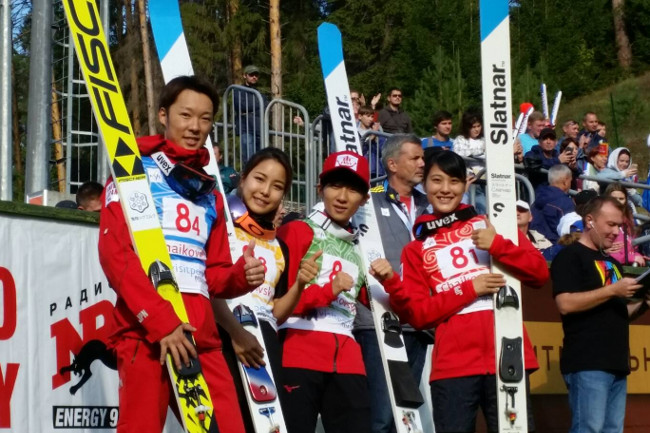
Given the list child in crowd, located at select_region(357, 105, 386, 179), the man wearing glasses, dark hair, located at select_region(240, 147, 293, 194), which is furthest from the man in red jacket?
the man wearing glasses

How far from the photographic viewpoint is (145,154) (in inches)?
182

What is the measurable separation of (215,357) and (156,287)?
0.43 m

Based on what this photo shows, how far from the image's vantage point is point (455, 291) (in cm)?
557

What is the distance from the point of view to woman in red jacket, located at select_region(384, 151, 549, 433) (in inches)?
216

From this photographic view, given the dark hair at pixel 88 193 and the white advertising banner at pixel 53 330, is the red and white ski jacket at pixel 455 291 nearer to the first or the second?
the white advertising banner at pixel 53 330

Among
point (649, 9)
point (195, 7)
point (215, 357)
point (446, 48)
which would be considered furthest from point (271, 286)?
point (649, 9)

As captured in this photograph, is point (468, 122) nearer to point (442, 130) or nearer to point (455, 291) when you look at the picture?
point (442, 130)

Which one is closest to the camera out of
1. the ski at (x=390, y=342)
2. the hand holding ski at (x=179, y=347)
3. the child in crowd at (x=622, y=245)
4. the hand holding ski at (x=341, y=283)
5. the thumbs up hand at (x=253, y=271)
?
the hand holding ski at (x=179, y=347)

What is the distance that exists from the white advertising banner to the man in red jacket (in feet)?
5.33

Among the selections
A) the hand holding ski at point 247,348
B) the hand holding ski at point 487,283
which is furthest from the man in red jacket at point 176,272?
the hand holding ski at point 487,283

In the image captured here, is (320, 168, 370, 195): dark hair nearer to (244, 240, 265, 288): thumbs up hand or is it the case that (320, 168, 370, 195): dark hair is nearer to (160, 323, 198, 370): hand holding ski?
(244, 240, 265, 288): thumbs up hand

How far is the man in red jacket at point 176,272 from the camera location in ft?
13.8

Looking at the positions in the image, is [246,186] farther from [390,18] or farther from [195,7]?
[390,18]

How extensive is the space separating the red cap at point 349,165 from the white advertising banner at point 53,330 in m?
1.48
